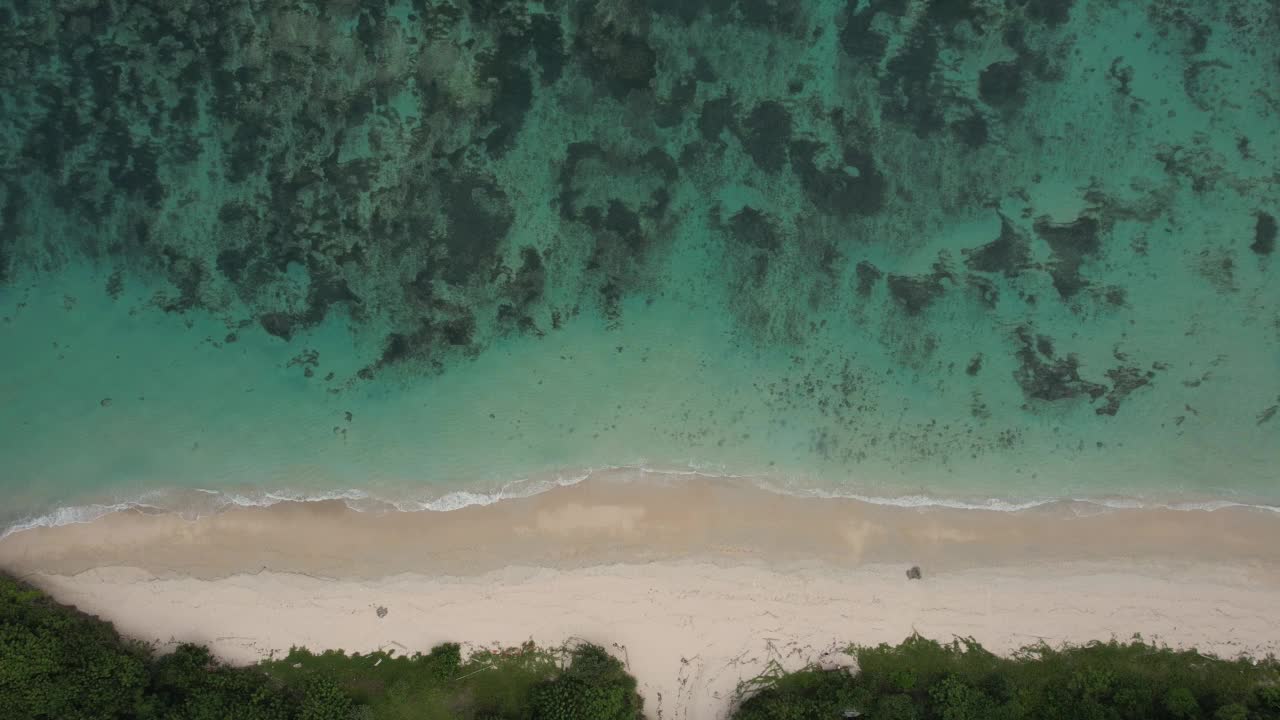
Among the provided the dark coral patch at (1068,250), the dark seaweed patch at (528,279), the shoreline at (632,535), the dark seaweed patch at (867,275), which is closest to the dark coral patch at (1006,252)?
the dark coral patch at (1068,250)

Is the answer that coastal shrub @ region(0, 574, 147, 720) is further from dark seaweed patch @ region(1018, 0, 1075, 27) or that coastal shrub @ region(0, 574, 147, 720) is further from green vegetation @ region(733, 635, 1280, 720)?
dark seaweed patch @ region(1018, 0, 1075, 27)

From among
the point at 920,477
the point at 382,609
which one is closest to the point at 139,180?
the point at 382,609

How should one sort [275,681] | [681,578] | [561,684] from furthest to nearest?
[681,578]
[275,681]
[561,684]

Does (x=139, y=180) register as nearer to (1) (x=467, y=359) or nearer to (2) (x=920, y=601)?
(1) (x=467, y=359)

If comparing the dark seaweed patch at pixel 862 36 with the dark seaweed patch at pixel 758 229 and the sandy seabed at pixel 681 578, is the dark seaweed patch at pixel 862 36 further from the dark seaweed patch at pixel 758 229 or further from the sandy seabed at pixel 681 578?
the sandy seabed at pixel 681 578

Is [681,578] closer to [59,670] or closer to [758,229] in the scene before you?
[758,229]

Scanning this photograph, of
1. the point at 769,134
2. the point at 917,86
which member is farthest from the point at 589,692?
the point at 917,86

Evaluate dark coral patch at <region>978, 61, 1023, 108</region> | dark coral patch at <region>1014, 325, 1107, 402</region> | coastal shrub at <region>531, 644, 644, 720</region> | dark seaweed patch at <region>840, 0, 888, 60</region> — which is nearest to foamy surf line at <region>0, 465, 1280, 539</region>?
dark coral patch at <region>1014, 325, 1107, 402</region>
